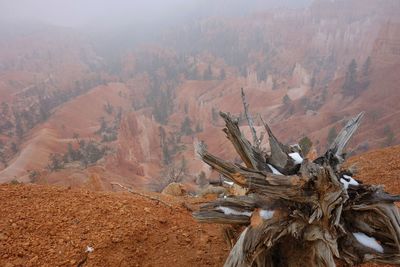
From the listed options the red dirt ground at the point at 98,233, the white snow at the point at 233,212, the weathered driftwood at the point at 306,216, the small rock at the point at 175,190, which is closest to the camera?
the weathered driftwood at the point at 306,216

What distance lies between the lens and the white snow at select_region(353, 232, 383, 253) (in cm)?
319

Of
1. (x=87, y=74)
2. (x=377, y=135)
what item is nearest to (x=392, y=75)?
(x=377, y=135)

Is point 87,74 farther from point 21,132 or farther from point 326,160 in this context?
Answer: point 326,160

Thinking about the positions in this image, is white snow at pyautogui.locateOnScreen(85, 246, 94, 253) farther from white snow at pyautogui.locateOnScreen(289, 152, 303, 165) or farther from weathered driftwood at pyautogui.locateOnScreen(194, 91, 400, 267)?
white snow at pyautogui.locateOnScreen(289, 152, 303, 165)

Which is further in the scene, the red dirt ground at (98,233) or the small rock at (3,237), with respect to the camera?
the small rock at (3,237)

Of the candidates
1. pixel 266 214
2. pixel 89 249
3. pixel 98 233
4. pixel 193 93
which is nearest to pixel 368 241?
pixel 266 214

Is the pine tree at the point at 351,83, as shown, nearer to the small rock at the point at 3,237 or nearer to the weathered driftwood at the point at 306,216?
the weathered driftwood at the point at 306,216

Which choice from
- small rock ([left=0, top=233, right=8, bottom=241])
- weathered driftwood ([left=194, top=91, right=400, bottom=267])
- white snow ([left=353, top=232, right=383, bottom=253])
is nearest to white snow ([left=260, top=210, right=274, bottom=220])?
weathered driftwood ([left=194, top=91, right=400, bottom=267])

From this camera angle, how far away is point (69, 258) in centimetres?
441

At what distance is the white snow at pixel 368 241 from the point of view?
3193 mm

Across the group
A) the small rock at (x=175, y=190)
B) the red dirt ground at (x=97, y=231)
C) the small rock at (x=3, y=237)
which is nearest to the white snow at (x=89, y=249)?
the red dirt ground at (x=97, y=231)

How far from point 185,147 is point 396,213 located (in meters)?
58.9

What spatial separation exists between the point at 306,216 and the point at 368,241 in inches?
25.8

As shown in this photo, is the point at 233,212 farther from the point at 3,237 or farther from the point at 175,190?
the point at 175,190
